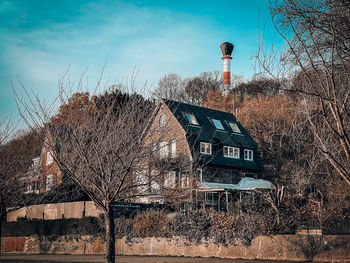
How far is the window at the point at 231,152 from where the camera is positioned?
Answer: 122 ft

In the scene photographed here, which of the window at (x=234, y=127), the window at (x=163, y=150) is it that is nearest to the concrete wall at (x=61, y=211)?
the window at (x=163, y=150)

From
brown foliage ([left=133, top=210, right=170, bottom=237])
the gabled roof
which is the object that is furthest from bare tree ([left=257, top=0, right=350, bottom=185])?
the gabled roof

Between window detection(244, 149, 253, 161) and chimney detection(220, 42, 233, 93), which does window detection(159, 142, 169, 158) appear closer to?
window detection(244, 149, 253, 161)

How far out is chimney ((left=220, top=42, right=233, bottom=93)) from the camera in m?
56.0

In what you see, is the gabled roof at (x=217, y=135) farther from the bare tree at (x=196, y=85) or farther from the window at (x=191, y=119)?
the bare tree at (x=196, y=85)

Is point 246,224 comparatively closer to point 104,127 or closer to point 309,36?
point 104,127

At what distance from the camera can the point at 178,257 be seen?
16.6 m

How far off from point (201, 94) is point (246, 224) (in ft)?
146

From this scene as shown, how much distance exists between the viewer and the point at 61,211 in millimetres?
25969

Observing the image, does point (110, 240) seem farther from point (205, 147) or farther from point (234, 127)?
point (234, 127)

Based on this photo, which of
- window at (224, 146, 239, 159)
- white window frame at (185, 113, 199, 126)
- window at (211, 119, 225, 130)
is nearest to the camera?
white window frame at (185, 113, 199, 126)

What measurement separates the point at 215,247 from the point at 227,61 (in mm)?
42890

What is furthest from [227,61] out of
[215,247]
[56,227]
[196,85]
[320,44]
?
[320,44]

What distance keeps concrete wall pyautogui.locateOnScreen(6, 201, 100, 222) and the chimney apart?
3296 centimetres
